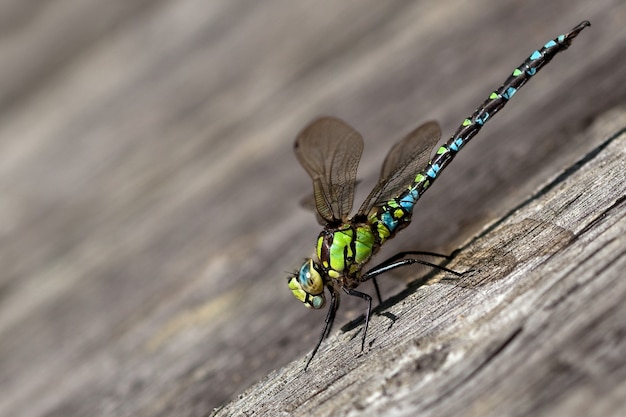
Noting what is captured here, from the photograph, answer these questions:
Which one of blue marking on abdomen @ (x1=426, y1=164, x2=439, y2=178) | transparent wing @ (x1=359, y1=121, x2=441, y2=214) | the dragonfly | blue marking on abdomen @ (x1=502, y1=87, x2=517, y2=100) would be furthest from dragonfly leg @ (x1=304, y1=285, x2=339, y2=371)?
blue marking on abdomen @ (x1=502, y1=87, x2=517, y2=100)

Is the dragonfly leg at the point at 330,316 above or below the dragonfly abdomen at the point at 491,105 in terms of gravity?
below

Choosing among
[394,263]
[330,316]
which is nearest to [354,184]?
[394,263]

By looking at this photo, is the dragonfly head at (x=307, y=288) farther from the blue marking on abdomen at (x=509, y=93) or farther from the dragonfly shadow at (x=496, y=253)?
the blue marking on abdomen at (x=509, y=93)

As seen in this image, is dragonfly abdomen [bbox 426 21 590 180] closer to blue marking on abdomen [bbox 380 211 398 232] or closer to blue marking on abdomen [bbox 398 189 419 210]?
blue marking on abdomen [bbox 398 189 419 210]

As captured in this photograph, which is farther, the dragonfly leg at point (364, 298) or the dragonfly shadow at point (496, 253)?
the dragonfly leg at point (364, 298)

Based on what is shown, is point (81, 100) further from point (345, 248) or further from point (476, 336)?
point (476, 336)

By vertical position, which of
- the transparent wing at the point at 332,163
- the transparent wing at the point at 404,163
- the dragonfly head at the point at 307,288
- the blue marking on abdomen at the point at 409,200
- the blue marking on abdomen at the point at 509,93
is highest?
the transparent wing at the point at 332,163

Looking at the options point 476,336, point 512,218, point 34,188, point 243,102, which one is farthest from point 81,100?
point 476,336

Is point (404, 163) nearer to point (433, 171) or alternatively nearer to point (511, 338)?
point (433, 171)

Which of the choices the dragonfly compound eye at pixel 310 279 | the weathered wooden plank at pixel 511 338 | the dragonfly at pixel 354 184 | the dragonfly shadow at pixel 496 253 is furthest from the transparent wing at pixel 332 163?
the weathered wooden plank at pixel 511 338
